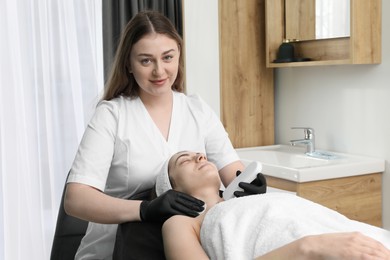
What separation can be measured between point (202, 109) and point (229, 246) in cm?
76

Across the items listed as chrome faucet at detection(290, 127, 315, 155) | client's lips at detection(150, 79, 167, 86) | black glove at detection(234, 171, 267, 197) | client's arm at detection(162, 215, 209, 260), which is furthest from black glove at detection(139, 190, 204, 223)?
chrome faucet at detection(290, 127, 315, 155)

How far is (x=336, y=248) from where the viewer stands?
3.98ft

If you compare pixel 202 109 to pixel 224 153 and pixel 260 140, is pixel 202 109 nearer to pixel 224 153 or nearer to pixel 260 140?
pixel 224 153

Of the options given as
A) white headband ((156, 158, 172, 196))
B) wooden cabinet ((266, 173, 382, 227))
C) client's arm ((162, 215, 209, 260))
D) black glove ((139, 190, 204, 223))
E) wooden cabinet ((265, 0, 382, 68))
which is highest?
wooden cabinet ((265, 0, 382, 68))

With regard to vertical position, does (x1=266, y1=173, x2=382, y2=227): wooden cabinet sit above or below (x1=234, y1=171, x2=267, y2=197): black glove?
below

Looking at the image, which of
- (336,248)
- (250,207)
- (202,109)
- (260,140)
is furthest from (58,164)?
(336,248)

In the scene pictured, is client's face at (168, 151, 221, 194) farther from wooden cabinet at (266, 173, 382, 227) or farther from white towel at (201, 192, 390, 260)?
wooden cabinet at (266, 173, 382, 227)

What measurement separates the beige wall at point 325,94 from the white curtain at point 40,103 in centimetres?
56

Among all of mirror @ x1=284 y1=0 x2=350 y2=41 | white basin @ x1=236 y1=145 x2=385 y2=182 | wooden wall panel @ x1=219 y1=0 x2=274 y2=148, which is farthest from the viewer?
wooden wall panel @ x1=219 y1=0 x2=274 y2=148

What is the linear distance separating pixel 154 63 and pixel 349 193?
1.31 meters

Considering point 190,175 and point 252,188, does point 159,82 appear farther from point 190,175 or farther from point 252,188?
point 252,188

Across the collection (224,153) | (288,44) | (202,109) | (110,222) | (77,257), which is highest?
(288,44)

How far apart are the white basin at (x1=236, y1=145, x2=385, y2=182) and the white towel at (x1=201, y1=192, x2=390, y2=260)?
3.57ft

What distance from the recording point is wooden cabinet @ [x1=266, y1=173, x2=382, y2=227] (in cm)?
265
